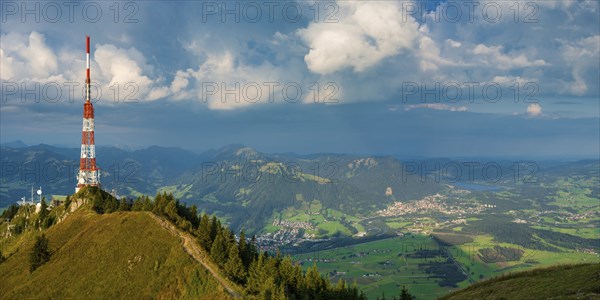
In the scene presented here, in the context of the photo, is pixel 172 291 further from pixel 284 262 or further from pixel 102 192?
pixel 102 192

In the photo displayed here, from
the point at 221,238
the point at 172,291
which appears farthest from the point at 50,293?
the point at 221,238

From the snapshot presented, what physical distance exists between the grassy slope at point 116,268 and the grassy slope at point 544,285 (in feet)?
150

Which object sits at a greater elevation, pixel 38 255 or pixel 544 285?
pixel 544 285

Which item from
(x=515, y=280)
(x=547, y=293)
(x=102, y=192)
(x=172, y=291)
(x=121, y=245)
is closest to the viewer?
(x=547, y=293)

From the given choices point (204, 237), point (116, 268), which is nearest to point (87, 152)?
point (116, 268)

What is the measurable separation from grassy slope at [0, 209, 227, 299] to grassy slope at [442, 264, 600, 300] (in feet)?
150

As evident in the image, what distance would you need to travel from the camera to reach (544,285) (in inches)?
2188

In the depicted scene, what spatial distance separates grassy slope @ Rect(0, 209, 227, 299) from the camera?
251ft

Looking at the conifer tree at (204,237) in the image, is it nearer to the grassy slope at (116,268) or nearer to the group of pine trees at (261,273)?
the group of pine trees at (261,273)

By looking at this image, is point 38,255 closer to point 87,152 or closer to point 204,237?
point 204,237

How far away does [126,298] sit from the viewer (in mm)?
75875

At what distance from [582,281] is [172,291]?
66885 mm

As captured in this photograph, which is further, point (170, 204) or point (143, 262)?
point (170, 204)

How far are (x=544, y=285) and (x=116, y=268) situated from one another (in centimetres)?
7960
